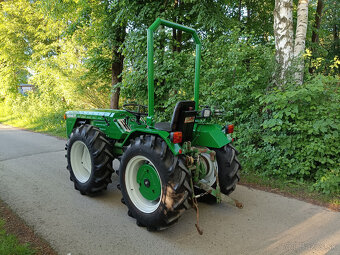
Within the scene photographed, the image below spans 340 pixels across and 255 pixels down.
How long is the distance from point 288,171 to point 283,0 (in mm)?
3495

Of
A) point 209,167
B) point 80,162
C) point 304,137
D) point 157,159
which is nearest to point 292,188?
point 304,137

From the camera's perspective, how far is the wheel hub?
3.05m

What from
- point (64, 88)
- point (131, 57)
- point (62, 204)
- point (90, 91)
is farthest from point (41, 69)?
point (62, 204)

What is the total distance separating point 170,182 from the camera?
271 centimetres

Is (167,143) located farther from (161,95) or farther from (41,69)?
(41,69)

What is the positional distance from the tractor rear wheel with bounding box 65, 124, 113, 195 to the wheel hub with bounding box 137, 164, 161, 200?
0.77 meters

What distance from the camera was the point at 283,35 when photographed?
5.31 m

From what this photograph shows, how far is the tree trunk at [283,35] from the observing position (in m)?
5.17

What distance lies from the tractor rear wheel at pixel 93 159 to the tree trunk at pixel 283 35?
368 cm

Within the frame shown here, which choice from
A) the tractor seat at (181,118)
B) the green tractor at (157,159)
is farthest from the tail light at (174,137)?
the tractor seat at (181,118)

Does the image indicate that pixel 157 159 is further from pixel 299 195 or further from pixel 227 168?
pixel 299 195

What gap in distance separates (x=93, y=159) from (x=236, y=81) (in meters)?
3.44

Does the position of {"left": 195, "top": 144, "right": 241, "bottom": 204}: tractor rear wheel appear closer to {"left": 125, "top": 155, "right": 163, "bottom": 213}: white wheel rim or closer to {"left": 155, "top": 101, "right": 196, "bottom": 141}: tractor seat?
{"left": 155, "top": 101, "right": 196, "bottom": 141}: tractor seat

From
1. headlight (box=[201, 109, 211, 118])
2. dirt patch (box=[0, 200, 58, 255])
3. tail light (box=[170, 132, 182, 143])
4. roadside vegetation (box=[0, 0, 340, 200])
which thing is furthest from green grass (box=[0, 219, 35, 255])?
roadside vegetation (box=[0, 0, 340, 200])
